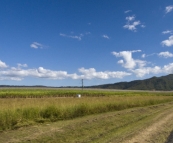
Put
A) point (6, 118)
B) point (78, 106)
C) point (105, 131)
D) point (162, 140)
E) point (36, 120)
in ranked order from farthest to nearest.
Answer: point (78, 106)
point (36, 120)
point (6, 118)
point (105, 131)
point (162, 140)

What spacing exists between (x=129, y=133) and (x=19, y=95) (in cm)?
4704

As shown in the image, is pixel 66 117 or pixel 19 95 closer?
pixel 66 117

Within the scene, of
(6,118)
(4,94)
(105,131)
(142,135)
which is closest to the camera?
(142,135)

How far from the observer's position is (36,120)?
46.9 ft

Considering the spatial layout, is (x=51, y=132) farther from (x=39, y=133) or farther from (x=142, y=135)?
(x=142, y=135)

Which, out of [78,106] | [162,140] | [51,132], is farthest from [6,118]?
[162,140]

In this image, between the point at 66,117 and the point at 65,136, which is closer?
the point at 65,136

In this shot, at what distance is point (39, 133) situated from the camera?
10.6 meters

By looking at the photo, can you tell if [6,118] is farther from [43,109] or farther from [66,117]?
[66,117]

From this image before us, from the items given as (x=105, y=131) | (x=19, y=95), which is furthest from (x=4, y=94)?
(x=105, y=131)

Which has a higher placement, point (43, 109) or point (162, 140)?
point (43, 109)

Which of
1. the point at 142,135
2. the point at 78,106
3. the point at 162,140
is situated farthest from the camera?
the point at 78,106

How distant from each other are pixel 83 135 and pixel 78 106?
8172mm

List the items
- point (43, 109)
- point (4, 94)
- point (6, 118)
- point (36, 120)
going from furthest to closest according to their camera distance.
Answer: point (4, 94) < point (43, 109) < point (36, 120) < point (6, 118)
